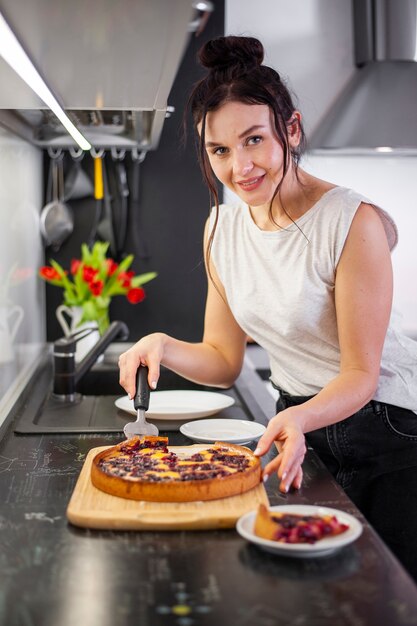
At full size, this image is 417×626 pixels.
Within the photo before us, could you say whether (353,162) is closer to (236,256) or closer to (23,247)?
(23,247)

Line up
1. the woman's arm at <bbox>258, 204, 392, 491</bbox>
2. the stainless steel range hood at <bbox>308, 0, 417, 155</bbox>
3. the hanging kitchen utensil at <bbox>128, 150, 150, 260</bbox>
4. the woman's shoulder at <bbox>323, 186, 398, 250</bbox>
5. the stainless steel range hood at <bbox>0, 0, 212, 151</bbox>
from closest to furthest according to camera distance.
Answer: the stainless steel range hood at <bbox>0, 0, 212, 151</bbox>
the woman's arm at <bbox>258, 204, 392, 491</bbox>
the woman's shoulder at <bbox>323, 186, 398, 250</bbox>
the hanging kitchen utensil at <bbox>128, 150, 150, 260</bbox>
the stainless steel range hood at <bbox>308, 0, 417, 155</bbox>

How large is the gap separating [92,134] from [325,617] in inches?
81.6

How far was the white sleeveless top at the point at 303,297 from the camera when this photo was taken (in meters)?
1.64

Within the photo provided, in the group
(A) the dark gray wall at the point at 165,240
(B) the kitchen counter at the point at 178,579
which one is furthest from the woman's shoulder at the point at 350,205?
(A) the dark gray wall at the point at 165,240

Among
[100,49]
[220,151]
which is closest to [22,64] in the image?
[100,49]

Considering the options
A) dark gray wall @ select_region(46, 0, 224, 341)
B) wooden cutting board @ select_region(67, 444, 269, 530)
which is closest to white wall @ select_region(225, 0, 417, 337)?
dark gray wall @ select_region(46, 0, 224, 341)

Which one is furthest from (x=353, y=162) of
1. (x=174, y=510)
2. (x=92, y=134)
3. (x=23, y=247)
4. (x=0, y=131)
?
(x=174, y=510)

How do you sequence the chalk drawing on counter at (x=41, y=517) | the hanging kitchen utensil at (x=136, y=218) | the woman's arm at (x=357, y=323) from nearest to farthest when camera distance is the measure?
1. the chalk drawing on counter at (x=41, y=517)
2. the woman's arm at (x=357, y=323)
3. the hanging kitchen utensil at (x=136, y=218)

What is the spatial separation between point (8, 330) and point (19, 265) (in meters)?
0.29

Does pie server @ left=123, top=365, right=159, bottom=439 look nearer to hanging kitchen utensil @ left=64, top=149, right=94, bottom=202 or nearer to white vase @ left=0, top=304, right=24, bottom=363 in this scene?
white vase @ left=0, top=304, right=24, bottom=363

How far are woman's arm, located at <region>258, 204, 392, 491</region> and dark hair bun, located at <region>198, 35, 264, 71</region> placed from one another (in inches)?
14.5

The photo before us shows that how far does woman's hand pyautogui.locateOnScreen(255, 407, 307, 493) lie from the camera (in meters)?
1.35

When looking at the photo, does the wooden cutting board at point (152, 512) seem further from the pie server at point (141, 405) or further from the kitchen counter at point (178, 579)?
the pie server at point (141, 405)

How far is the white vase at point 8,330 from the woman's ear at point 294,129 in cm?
89
